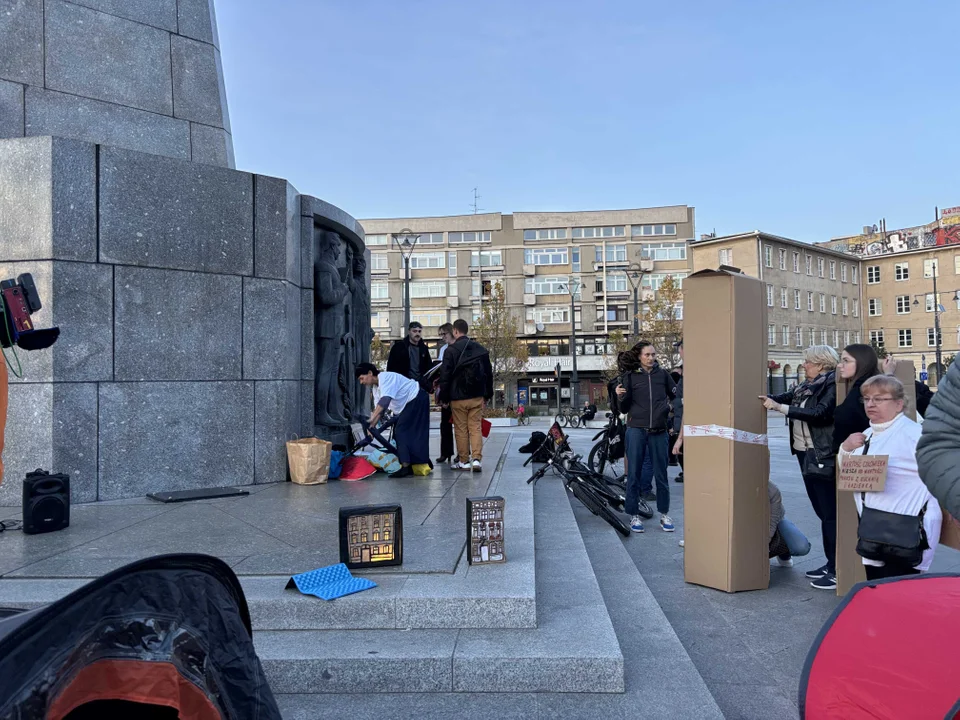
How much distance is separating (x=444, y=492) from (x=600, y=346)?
54973mm

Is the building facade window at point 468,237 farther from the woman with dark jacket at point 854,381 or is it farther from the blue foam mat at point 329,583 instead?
the blue foam mat at point 329,583

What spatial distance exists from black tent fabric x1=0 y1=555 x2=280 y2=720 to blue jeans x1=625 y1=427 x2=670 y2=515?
6.21 metres

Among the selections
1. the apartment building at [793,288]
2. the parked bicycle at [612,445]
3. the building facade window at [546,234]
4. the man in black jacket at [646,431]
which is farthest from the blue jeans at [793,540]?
the building facade window at [546,234]

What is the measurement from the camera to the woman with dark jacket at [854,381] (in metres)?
5.07

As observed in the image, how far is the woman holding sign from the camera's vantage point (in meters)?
4.02

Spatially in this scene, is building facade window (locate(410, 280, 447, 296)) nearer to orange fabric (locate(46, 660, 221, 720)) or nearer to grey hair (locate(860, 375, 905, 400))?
grey hair (locate(860, 375, 905, 400))

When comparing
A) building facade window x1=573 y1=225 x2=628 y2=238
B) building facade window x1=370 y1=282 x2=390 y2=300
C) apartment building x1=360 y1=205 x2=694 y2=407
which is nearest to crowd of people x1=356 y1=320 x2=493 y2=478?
apartment building x1=360 y1=205 x2=694 y2=407

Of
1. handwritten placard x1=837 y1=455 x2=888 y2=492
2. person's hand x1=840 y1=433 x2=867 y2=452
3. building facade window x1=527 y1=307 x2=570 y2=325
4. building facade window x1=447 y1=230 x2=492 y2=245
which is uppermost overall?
building facade window x1=447 y1=230 x2=492 y2=245

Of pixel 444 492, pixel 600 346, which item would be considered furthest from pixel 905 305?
pixel 444 492

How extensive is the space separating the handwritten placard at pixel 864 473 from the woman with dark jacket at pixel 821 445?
3.69 feet

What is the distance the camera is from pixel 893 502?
13.5ft

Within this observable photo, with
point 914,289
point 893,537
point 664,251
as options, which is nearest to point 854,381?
point 893,537

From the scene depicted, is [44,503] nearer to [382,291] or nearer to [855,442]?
[855,442]

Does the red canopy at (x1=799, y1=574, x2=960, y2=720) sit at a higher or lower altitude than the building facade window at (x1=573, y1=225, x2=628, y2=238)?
lower
